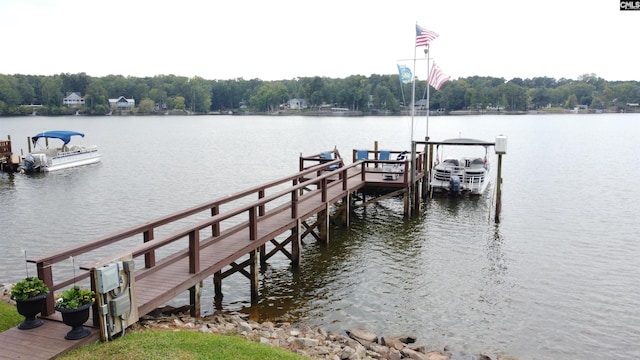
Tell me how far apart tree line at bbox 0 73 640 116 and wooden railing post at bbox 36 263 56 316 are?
520 feet

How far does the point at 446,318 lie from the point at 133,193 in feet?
73.3

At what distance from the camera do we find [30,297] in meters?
7.33

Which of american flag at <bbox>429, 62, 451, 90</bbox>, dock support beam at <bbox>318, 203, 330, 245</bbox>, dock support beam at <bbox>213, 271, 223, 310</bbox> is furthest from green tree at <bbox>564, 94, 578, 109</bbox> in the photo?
dock support beam at <bbox>213, 271, 223, 310</bbox>

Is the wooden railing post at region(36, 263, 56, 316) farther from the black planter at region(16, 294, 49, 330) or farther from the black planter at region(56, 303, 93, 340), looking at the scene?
the black planter at region(56, 303, 93, 340)

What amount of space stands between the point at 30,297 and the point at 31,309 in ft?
0.82

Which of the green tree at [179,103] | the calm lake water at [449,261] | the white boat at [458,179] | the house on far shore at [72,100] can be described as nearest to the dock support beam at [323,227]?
the calm lake water at [449,261]

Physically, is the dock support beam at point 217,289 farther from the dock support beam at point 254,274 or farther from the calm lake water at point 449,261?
the dock support beam at point 254,274

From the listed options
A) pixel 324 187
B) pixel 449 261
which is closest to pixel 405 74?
pixel 324 187

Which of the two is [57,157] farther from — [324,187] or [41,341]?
[41,341]

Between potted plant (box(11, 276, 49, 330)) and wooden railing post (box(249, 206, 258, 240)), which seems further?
wooden railing post (box(249, 206, 258, 240))

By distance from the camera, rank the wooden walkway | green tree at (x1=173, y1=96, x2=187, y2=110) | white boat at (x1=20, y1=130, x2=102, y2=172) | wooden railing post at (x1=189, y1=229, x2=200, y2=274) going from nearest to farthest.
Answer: the wooden walkway, wooden railing post at (x1=189, y1=229, x2=200, y2=274), white boat at (x1=20, y1=130, x2=102, y2=172), green tree at (x1=173, y1=96, x2=187, y2=110)

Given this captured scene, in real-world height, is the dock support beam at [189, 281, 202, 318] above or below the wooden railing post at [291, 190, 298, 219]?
below

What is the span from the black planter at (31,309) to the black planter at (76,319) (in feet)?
1.82

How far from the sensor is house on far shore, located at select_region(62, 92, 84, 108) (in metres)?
169
